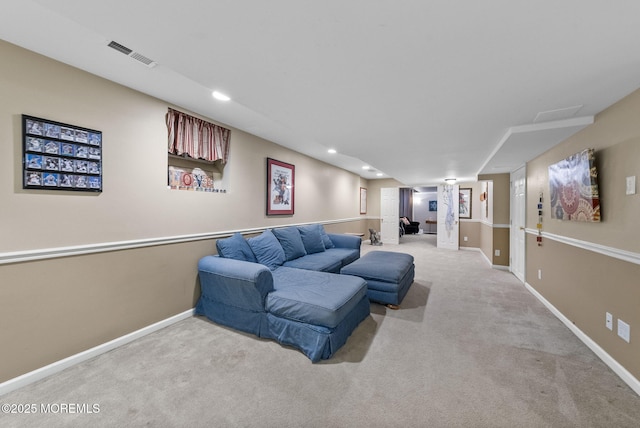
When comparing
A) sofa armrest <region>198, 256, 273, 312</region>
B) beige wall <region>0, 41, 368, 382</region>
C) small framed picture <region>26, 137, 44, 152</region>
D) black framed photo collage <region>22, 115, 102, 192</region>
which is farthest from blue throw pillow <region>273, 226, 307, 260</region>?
small framed picture <region>26, 137, 44, 152</region>

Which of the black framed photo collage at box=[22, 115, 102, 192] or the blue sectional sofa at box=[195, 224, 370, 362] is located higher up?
the black framed photo collage at box=[22, 115, 102, 192]

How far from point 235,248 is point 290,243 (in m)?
1.02

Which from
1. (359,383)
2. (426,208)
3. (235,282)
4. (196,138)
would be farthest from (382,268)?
(426,208)

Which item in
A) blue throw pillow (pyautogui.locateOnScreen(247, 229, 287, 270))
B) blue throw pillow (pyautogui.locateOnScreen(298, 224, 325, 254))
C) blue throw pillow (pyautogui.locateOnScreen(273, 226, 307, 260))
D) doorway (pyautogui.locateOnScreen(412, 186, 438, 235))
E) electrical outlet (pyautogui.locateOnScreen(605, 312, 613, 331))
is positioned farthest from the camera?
doorway (pyautogui.locateOnScreen(412, 186, 438, 235))

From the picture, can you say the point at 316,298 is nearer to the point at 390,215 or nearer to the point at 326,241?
the point at 326,241

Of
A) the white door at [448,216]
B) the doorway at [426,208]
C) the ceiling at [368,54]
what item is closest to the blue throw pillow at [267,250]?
the ceiling at [368,54]

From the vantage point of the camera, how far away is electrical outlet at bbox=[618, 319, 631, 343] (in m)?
1.83

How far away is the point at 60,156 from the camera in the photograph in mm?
1913

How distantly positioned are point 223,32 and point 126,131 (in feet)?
5.42

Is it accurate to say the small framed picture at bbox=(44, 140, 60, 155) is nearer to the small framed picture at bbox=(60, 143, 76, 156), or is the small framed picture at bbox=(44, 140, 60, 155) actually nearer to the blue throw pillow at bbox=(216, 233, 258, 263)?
the small framed picture at bbox=(60, 143, 76, 156)

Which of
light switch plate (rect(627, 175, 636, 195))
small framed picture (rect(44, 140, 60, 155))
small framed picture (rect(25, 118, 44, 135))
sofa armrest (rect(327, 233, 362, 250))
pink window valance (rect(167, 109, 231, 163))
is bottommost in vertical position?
sofa armrest (rect(327, 233, 362, 250))

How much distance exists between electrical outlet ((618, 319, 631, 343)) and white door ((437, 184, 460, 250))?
5930 mm

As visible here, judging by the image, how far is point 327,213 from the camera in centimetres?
602

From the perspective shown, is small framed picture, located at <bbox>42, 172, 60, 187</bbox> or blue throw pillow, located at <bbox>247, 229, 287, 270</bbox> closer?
small framed picture, located at <bbox>42, 172, 60, 187</bbox>
